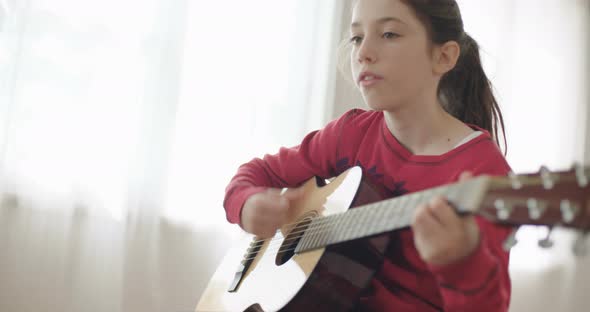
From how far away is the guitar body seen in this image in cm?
99

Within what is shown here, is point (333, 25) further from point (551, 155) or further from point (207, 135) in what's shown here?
point (551, 155)

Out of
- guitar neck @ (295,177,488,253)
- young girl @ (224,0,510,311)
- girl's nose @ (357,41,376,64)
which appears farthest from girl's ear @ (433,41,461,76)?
guitar neck @ (295,177,488,253)

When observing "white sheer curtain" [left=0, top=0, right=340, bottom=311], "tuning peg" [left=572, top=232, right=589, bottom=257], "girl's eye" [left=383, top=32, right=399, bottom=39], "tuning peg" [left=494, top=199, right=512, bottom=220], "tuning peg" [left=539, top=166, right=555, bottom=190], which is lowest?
"white sheer curtain" [left=0, top=0, right=340, bottom=311]

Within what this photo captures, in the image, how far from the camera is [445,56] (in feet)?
4.00

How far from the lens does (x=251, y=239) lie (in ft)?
4.42

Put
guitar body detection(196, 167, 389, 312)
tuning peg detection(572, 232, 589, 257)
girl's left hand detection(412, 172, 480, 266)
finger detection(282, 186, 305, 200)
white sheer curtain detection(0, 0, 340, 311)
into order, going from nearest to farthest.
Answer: tuning peg detection(572, 232, 589, 257), girl's left hand detection(412, 172, 480, 266), guitar body detection(196, 167, 389, 312), finger detection(282, 186, 305, 200), white sheer curtain detection(0, 0, 340, 311)

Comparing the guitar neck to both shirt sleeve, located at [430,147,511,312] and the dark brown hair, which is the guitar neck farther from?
the dark brown hair

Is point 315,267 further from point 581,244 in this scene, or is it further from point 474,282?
point 581,244

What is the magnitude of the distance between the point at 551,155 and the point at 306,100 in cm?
104

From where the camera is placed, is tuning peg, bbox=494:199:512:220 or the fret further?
the fret

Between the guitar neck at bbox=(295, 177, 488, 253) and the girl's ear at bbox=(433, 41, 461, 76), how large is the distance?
394 millimetres

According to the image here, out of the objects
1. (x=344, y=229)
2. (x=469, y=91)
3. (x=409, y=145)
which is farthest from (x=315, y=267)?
(x=469, y=91)

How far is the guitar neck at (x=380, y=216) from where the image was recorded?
74cm

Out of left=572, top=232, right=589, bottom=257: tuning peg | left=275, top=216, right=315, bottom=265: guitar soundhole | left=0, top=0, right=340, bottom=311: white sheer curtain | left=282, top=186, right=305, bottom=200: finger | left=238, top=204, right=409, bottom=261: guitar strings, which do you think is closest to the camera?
left=572, top=232, right=589, bottom=257: tuning peg
